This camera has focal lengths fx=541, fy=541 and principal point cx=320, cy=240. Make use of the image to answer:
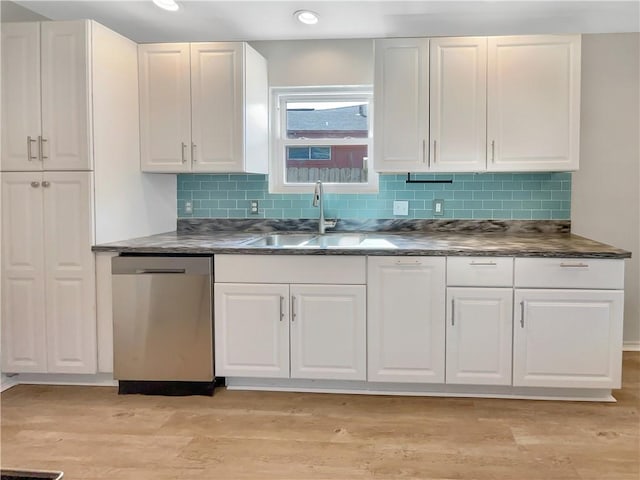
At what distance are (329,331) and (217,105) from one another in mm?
1564

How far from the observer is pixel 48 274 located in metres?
3.04

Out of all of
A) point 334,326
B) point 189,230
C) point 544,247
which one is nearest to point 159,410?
point 334,326

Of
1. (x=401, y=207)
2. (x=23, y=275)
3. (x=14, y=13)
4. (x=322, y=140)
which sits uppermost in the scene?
(x=14, y=13)

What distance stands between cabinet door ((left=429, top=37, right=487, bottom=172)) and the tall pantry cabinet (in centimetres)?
192

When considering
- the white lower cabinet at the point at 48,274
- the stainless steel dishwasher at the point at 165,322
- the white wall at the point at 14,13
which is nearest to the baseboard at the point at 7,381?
the white lower cabinet at the point at 48,274

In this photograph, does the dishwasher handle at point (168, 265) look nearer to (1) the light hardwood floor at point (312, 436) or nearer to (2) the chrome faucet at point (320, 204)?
(1) the light hardwood floor at point (312, 436)

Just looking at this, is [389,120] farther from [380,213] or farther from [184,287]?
[184,287]

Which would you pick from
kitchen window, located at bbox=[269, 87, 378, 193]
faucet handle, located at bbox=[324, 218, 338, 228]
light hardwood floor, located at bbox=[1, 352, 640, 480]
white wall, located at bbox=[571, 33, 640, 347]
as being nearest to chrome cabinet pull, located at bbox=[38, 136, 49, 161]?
light hardwood floor, located at bbox=[1, 352, 640, 480]

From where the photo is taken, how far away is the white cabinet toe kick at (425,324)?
9.36 feet

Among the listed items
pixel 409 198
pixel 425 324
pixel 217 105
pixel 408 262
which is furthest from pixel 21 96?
pixel 425 324

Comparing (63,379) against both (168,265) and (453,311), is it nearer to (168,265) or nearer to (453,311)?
(168,265)

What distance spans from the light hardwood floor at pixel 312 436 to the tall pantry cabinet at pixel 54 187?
0.35 m

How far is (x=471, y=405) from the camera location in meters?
2.90

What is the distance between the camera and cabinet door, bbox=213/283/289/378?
3004 millimetres
